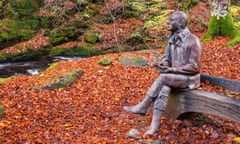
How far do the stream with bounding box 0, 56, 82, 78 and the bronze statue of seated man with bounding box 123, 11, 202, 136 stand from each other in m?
7.93

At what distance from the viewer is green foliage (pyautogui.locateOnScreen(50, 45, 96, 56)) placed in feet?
46.8

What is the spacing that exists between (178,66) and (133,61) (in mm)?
4006

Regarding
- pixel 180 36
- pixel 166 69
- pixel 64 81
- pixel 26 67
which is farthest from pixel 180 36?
pixel 26 67

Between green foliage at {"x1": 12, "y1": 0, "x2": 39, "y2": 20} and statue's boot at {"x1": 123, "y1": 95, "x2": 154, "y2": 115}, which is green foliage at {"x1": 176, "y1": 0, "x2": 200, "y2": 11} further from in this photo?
statue's boot at {"x1": 123, "y1": 95, "x2": 154, "y2": 115}

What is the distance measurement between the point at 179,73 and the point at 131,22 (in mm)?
10828

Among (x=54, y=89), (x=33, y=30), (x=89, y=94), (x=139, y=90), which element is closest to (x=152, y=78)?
(x=139, y=90)

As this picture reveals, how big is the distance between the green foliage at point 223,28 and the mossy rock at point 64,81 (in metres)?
5.44

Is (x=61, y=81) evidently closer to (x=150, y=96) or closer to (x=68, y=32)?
(x=150, y=96)

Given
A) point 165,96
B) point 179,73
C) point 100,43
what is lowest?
point 100,43

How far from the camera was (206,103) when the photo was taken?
4.08 metres

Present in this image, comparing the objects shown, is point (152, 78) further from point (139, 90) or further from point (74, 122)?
point (74, 122)

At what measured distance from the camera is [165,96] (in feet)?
14.1

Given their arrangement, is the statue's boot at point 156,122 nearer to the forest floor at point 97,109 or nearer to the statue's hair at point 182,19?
the forest floor at point 97,109

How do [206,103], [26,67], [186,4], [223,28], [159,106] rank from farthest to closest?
[186,4] < [26,67] < [223,28] < [159,106] < [206,103]
